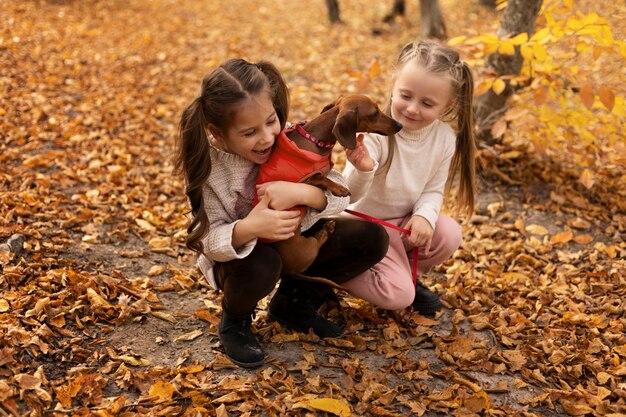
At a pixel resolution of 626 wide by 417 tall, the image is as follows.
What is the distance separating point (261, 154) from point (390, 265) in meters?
0.92

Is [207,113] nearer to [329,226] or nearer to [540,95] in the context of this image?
[329,226]

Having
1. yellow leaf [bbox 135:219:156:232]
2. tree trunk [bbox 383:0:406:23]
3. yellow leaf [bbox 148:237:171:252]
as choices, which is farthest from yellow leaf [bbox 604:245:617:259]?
tree trunk [bbox 383:0:406:23]

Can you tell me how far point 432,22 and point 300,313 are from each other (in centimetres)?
653

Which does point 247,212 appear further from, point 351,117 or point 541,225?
point 541,225

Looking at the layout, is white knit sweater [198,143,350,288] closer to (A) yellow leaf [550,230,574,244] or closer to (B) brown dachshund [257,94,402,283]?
(B) brown dachshund [257,94,402,283]

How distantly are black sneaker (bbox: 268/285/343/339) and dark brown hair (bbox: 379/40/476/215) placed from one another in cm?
74

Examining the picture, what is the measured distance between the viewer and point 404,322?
3.05 metres

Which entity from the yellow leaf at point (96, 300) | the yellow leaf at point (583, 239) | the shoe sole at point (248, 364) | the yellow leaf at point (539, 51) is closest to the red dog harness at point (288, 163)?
the shoe sole at point (248, 364)

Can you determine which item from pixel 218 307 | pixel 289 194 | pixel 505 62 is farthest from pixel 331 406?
pixel 505 62

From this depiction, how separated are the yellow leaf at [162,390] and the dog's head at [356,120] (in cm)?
119

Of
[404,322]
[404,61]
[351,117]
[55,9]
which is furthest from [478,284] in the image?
[55,9]

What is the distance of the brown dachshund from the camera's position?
2303 millimetres

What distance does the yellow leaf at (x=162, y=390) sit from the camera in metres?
2.34

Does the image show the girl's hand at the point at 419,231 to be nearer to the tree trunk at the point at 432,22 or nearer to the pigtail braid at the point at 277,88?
the pigtail braid at the point at 277,88
